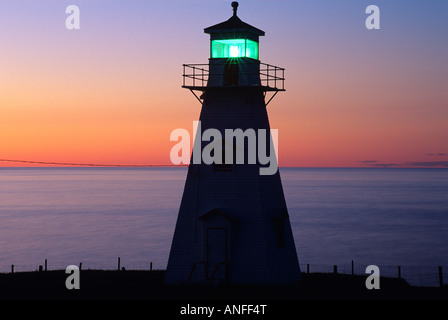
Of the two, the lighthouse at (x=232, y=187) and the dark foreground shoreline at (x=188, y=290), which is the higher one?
the lighthouse at (x=232, y=187)

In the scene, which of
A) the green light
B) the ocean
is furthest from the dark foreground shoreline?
the ocean

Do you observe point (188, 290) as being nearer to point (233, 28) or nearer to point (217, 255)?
point (217, 255)

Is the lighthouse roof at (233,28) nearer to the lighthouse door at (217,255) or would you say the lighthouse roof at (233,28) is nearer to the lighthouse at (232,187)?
the lighthouse at (232,187)

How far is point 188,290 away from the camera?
26547mm

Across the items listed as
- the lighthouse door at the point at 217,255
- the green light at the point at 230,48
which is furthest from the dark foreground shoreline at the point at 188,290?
the green light at the point at 230,48

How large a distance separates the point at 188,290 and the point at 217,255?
1825 mm

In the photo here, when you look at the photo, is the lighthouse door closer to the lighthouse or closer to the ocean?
the lighthouse

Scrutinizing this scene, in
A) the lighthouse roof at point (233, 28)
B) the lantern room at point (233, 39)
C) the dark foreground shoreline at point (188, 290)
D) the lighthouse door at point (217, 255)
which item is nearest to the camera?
the dark foreground shoreline at point (188, 290)

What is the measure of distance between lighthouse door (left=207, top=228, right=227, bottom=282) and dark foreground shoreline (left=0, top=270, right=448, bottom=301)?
484 mm

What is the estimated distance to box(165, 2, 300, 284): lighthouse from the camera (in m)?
26.9

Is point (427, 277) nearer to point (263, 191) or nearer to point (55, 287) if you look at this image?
point (263, 191)

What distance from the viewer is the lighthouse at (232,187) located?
26.9 m

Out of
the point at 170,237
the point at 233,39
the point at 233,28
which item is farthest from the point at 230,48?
the point at 170,237

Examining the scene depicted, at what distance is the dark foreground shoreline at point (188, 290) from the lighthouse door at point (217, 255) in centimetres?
48
